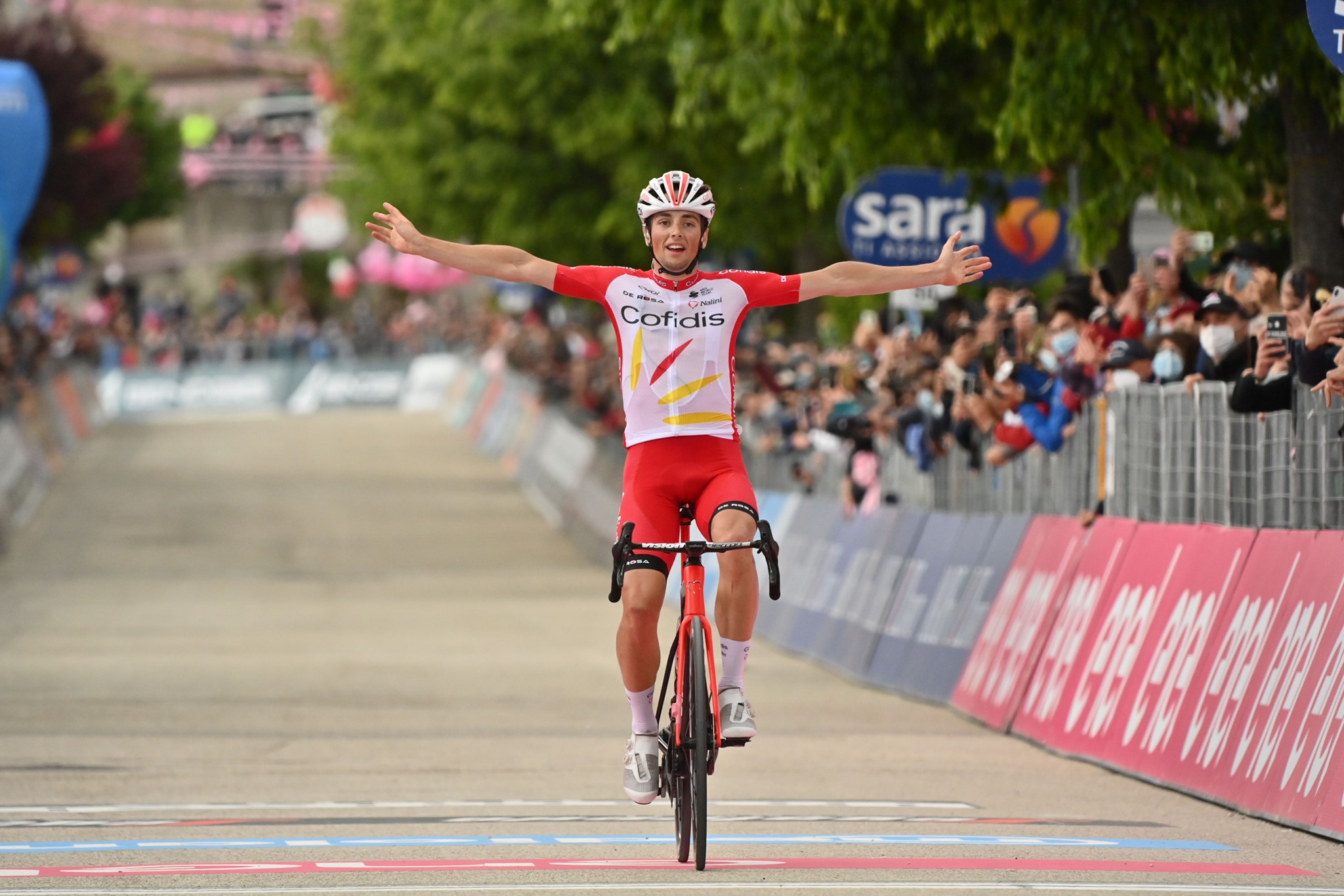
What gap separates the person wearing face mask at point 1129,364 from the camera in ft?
44.0

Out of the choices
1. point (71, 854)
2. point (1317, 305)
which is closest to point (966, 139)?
point (1317, 305)

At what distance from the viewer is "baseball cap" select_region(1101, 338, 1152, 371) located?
44.1 feet

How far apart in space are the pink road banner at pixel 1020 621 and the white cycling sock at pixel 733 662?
180 inches

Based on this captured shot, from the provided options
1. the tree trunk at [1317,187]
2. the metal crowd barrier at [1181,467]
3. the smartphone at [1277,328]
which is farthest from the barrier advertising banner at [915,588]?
the smartphone at [1277,328]

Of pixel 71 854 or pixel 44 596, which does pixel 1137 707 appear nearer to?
pixel 71 854

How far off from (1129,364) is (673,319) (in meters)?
4.81

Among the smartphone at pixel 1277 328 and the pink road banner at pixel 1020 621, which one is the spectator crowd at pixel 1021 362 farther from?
the pink road banner at pixel 1020 621

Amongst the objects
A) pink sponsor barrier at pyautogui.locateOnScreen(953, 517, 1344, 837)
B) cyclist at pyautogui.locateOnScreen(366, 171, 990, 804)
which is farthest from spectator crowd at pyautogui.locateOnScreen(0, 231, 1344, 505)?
cyclist at pyautogui.locateOnScreen(366, 171, 990, 804)

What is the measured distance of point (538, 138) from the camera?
117 feet

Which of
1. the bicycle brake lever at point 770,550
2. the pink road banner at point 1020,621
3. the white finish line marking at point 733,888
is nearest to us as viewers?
the white finish line marking at point 733,888

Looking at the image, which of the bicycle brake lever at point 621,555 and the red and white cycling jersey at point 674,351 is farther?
the red and white cycling jersey at point 674,351

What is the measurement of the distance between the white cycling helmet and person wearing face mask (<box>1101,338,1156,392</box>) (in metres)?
4.65

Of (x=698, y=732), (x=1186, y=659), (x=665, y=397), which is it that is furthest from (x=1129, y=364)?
(x=698, y=732)

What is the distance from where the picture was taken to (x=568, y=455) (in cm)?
3438
